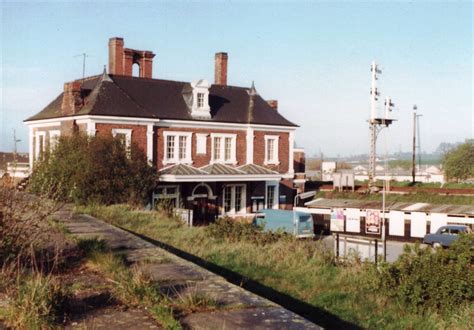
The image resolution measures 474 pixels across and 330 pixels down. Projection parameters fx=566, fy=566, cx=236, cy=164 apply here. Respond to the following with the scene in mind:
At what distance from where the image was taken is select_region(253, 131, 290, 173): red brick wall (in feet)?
129

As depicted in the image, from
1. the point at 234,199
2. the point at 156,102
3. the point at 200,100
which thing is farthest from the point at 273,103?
the point at 156,102

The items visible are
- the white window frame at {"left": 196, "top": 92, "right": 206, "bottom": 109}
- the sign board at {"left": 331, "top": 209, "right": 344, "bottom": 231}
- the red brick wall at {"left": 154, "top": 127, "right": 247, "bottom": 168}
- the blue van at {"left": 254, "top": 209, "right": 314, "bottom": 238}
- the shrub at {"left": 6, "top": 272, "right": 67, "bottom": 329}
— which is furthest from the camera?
the white window frame at {"left": 196, "top": 92, "right": 206, "bottom": 109}

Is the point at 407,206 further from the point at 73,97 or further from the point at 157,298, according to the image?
the point at 157,298

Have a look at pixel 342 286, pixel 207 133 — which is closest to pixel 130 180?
pixel 207 133

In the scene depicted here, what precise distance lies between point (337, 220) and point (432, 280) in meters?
25.0

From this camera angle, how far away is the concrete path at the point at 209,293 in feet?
16.2

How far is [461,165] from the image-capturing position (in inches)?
2749

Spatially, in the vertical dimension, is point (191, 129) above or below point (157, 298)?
above

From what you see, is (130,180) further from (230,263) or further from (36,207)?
(36,207)

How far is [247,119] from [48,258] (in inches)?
1269

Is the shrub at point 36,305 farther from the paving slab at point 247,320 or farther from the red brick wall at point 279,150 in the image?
the red brick wall at point 279,150

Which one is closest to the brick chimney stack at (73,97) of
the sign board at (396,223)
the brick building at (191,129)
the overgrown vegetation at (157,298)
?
the brick building at (191,129)

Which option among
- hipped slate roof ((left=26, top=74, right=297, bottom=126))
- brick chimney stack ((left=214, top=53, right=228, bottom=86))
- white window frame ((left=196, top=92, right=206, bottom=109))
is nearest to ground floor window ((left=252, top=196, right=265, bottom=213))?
hipped slate roof ((left=26, top=74, right=297, bottom=126))

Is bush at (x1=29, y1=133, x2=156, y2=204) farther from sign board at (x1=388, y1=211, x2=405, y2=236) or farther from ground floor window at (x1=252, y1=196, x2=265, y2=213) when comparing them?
sign board at (x1=388, y1=211, x2=405, y2=236)
